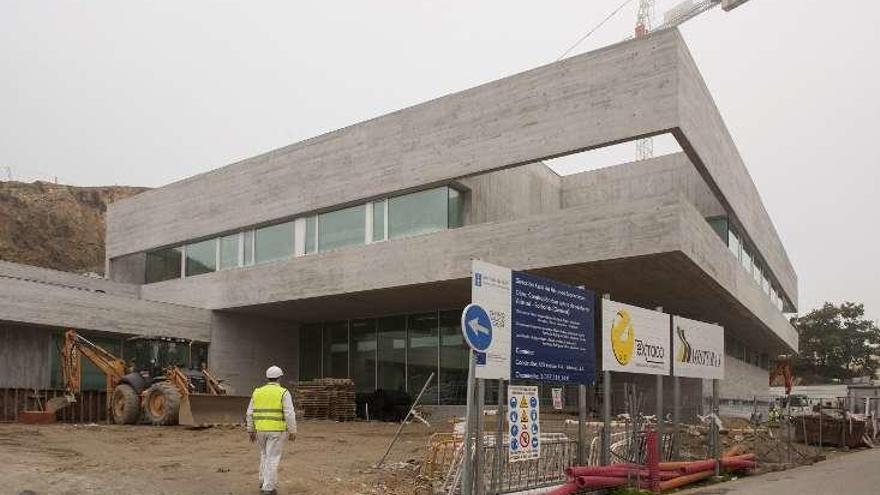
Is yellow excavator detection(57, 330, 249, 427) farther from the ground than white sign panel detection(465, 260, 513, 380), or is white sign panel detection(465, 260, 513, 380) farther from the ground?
white sign panel detection(465, 260, 513, 380)

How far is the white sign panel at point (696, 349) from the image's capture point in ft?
48.9

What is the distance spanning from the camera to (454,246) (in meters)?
23.8

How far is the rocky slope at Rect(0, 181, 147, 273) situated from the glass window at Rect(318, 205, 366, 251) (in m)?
49.7

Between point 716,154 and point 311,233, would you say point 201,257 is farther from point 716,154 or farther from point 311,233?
point 716,154

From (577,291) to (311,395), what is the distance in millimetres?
18473

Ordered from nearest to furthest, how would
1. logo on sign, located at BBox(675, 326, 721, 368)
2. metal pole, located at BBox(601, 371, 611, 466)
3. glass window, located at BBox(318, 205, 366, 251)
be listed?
metal pole, located at BBox(601, 371, 611, 466), logo on sign, located at BBox(675, 326, 721, 368), glass window, located at BBox(318, 205, 366, 251)

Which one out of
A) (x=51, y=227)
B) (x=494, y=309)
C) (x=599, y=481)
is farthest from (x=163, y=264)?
(x=51, y=227)

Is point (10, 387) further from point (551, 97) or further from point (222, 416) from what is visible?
point (551, 97)

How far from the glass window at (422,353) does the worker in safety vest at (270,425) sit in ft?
60.1

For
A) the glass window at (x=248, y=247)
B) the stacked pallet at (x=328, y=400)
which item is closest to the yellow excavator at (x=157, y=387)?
the stacked pallet at (x=328, y=400)

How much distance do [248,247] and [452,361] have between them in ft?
28.9

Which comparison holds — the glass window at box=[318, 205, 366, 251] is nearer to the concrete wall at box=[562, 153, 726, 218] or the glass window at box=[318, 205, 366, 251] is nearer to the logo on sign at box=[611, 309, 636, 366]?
the concrete wall at box=[562, 153, 726, 218]

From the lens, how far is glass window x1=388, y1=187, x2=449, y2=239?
2488cm

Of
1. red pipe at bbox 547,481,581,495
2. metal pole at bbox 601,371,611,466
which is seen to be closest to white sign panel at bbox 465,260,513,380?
red pipe at bbox 547,481,581,495
